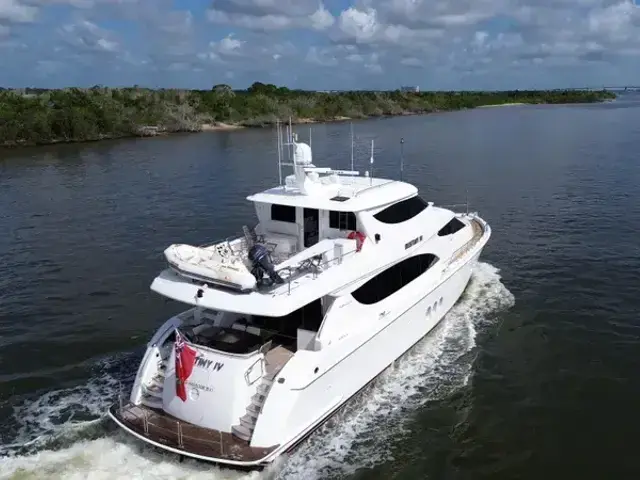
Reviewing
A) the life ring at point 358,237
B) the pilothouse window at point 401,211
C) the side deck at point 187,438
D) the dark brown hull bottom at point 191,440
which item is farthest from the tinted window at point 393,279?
the side deck at point 187,438

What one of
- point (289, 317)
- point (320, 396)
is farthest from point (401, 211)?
point (320, 396)

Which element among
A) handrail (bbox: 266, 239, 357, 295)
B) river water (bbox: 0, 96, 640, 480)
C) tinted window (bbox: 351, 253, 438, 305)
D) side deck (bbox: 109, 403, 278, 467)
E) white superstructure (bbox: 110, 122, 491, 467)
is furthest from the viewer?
tinted window (bbox: 351, 253, 438, 305)

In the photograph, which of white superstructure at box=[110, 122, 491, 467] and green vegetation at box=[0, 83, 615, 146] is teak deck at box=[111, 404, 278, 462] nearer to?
white superstructure at box=[110, 122, 491, 467]

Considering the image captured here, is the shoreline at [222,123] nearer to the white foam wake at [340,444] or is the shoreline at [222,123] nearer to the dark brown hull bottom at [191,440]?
the white foam wake at [340,444]

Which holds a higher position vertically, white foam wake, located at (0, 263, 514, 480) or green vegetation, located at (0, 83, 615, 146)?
green vegetation, located at (0, 83, 615, 146)

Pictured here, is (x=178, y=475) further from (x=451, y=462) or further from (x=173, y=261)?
(x=451, y=462)

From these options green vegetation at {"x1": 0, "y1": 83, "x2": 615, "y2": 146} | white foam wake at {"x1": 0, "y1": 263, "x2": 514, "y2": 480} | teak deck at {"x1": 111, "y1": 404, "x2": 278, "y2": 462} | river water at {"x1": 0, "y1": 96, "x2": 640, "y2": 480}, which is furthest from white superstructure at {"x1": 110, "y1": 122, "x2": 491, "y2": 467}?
green vegetation at {"x1": 0, "y1": 83, "x2": 615, "y2": 146}

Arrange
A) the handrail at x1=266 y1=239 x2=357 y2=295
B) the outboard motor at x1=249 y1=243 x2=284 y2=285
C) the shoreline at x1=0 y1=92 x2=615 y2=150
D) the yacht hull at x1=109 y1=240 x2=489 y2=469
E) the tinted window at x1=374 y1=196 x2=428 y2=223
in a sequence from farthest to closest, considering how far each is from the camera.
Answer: the shoreline at x1=0 y1=92 x2=615 y2=150
the tinted window at x1=374 y1=196 x2=428 y2=223
the handrail at x1=266 y1=239 x2=357 y2=295
the outboard motor at x1=249 y1=243 x2=284 y2=285
the yacht hull at x1=109 y1=240 x2=489 y2=469
